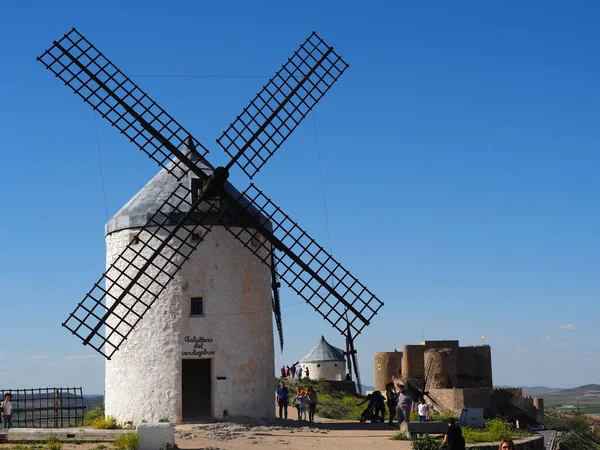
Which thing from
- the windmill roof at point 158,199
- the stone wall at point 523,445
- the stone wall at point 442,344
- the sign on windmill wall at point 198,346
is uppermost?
the windmill roof at point 158,199

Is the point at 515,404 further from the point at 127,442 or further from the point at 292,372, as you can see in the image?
the point at 127,442

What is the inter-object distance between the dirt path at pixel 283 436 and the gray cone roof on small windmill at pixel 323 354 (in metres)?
29.4

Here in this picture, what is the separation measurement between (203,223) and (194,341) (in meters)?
2.79

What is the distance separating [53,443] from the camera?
17734 mm

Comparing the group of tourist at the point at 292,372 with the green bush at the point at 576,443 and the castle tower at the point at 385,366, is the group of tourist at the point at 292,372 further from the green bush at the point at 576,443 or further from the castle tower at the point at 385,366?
the green bush at the point at 576,443

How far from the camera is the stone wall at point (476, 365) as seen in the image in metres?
39.4

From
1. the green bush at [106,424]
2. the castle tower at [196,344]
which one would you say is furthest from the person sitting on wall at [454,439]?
the green bush at [106,424]


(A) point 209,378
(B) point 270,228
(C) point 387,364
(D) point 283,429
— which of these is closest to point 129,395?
(A) point 209,378

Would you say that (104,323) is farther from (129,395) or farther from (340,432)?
(340,432)

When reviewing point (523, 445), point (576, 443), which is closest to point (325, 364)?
point (576, 443)

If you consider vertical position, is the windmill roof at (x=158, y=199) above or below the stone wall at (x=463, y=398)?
above

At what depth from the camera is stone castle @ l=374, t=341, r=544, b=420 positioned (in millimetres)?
34281

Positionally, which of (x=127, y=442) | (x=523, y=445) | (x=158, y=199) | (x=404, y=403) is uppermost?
(x=158, y=199)

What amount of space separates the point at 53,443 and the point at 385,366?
26397 millimetres
